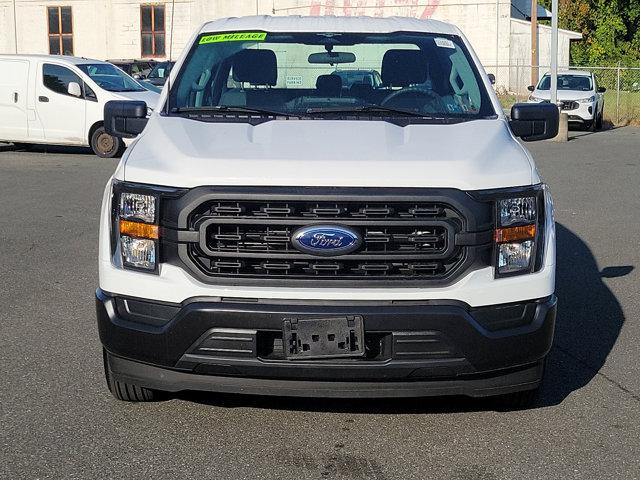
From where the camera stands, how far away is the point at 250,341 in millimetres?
4480

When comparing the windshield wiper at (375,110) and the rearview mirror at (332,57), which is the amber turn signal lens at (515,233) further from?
the rearview mirror at (332,57)

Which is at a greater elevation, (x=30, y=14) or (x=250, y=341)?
(x=30, y=14)

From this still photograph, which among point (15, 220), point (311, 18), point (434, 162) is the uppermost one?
point (311, 18)

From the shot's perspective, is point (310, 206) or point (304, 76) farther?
point (304, 76)

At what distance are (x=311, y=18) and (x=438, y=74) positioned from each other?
1.16 meters

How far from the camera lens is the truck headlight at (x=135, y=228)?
4.63m

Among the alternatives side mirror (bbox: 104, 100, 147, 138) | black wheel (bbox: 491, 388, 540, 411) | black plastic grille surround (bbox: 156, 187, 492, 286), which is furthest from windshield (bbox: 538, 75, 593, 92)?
black plastic grille surround (bbox: 156, 187, 492, 286)

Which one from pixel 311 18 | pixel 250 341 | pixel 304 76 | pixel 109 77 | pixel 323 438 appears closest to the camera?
pixel 250 341

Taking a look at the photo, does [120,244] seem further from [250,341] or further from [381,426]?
[381,426]

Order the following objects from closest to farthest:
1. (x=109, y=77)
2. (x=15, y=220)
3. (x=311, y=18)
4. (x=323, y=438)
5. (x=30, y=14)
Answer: (x=323, y=438), (x=311, y=18), (x=15, y=220), (x=109, y=77), (x=30, y=14)

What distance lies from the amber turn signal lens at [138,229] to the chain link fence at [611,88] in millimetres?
25062

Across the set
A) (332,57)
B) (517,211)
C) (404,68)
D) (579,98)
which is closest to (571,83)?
(579,98)

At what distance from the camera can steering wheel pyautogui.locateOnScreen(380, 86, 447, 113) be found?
19.6 feet

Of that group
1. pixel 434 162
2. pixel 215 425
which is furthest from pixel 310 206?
pixel 215 425
